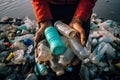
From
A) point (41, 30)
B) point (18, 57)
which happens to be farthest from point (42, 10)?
point (18, 57)

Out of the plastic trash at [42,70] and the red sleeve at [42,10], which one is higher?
the red sleeve at [42,10]

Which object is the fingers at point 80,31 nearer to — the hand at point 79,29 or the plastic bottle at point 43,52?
the hand at point 79,29

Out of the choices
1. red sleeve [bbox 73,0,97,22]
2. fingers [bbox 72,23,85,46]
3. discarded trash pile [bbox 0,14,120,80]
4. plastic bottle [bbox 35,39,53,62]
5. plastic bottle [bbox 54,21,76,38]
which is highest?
red sleeve [bbox 73,0,97,22]

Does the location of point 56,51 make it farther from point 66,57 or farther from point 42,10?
point 42,10

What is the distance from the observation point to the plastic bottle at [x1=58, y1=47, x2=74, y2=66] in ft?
7.39

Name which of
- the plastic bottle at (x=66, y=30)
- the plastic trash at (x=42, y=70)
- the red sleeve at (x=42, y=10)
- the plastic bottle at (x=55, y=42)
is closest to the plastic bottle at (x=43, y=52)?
the plastic bottle at (x=55, y=42)

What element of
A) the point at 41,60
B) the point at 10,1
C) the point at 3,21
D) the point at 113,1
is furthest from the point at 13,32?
the point at 113,1

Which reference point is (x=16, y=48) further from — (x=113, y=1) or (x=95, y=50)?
(x=113, y=1)

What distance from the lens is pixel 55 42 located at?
2195 mm

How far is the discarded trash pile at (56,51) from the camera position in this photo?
231cm

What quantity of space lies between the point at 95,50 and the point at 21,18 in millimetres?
2362

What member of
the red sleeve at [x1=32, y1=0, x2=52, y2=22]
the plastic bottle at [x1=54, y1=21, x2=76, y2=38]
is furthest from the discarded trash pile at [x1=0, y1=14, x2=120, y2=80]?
the red sleeve at [x1=32, y1=0, x2=52, y2=22]

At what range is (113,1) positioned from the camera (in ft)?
19.4

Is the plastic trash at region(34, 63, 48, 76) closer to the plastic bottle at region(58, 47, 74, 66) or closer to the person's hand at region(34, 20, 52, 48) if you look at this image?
the person's hand at region(34, 20, 52, 48)
